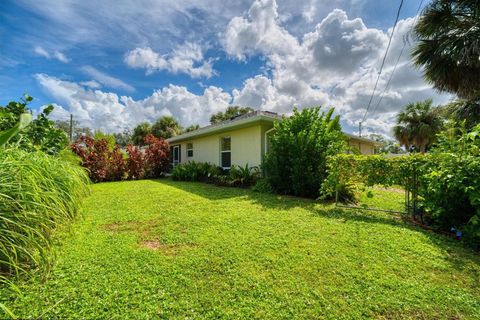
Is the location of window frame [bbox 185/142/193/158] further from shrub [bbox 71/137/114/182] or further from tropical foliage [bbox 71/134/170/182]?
shrub [bbox 71/137/114/182]

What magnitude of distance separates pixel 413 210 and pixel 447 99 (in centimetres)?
784

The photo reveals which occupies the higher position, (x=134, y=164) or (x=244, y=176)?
(x=134, y=164)

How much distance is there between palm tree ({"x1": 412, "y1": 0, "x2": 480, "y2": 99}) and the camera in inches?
274

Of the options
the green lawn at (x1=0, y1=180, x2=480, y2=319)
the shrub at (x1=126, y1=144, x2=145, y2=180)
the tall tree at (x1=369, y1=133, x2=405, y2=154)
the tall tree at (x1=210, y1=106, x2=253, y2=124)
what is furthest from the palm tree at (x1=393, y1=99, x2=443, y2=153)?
the shrub at (x1=126, y1=144, x2=145, y2=180)

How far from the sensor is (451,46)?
24.1 feet

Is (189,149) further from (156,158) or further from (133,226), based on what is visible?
(133,226)

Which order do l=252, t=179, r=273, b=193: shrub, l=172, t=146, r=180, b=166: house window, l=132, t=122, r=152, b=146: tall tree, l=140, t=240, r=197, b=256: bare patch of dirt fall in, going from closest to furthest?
1. l=140, t=240, r=197, b=256: bare patch of dirt
2. l=252, t=179, r=273, b=193: shrub
3. l=172, t=146, r=180, b=166: house window
4. l=132, t=122, r=152, b=146: tall tree

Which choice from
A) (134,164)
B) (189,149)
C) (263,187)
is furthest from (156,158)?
(263,187)

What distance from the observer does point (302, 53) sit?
36.6 ft

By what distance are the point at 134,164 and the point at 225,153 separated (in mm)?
5794

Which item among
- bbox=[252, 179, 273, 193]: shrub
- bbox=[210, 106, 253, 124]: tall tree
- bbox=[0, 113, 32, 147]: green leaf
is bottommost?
bbox=[252, 179, 273, 193]: shrub

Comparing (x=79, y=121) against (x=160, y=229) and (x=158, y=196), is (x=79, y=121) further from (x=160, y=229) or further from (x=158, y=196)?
(x=160, y=229)

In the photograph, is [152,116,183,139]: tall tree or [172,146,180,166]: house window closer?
[172,146,180,166]: house window

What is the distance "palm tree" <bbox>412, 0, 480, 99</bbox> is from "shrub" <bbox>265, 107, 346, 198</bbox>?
4222 mm
